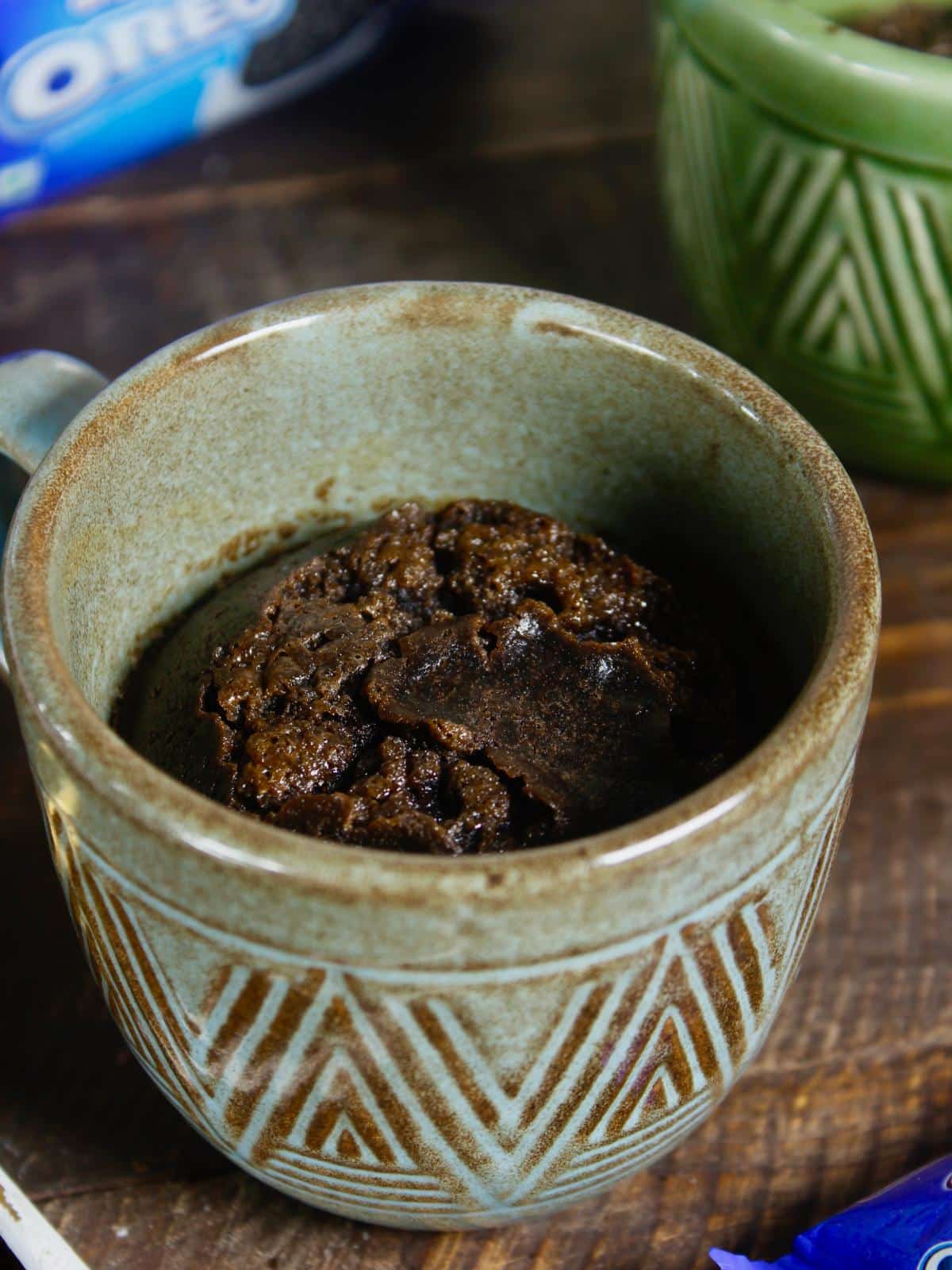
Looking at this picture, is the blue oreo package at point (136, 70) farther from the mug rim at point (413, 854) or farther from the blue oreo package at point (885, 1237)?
the blue oreo package at point (885, 1237)

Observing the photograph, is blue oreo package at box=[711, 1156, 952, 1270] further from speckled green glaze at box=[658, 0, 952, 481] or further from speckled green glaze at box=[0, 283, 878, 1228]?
speckled green glaze at box=[658, 0, 952, 481]

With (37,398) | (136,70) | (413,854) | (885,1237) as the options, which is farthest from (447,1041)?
(136,70)

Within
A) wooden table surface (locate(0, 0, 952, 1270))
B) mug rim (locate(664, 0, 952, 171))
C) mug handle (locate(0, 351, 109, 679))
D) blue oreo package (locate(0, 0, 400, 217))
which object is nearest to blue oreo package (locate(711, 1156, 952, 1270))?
wooden table surface (locate(0, 0, 952, 1270))

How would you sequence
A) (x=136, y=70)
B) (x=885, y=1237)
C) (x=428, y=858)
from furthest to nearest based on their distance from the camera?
(x=136, y=70)
(x=885, y=1237)
(x=428, y=858)

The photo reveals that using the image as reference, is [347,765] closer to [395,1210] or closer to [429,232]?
[395,1210]

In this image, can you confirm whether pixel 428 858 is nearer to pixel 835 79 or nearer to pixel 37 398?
pixel 37 398
